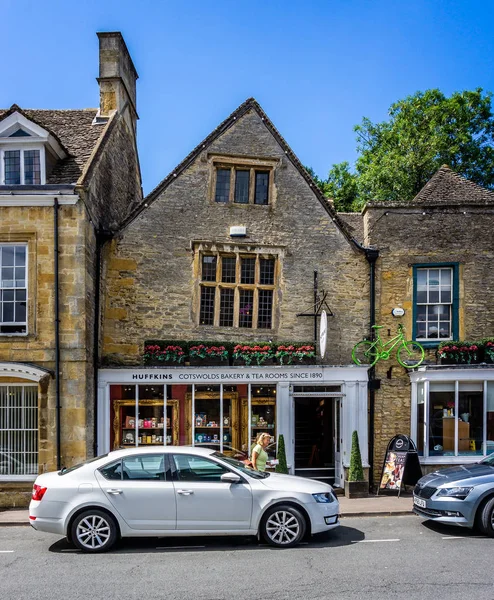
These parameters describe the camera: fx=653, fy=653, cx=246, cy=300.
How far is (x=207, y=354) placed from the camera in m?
16.1

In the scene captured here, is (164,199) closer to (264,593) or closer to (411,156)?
(264,593)

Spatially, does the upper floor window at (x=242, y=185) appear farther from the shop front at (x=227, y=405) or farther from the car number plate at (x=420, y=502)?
the car number plate at (x=420, y=502)

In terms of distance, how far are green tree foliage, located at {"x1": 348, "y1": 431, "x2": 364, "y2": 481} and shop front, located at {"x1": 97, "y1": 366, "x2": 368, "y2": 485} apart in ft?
2.33

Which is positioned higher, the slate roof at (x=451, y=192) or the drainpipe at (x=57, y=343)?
the slate roof at (x=451, y=192)

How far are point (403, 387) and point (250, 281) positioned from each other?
4.80 meters

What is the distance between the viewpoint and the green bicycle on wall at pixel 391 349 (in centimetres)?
1658

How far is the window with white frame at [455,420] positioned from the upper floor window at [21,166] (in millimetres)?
11035

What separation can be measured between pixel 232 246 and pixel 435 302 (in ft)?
18.0

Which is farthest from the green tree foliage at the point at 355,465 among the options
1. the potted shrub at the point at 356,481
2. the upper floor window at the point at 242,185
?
the upper floor window at the point at 242,185

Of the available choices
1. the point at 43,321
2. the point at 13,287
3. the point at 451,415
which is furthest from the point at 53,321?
the point at 451,415

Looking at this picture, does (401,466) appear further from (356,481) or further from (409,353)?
(409,353)

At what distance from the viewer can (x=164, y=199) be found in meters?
17.0

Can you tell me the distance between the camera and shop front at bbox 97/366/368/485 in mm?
16125

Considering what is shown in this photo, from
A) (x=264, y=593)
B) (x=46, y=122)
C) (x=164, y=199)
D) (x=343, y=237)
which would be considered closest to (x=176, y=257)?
(x=164, y=199)
